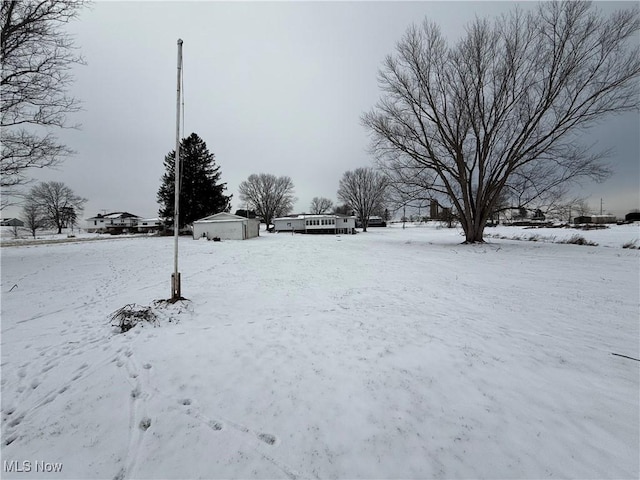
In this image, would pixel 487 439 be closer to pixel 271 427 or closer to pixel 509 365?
pixel 509 365

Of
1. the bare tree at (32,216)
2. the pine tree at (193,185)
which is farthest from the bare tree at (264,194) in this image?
the bare tree at (32,216)


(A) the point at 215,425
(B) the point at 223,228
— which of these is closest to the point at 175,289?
(A) the point at 215,425

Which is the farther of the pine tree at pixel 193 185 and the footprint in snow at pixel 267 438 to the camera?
the pine tree at pixel 193 185

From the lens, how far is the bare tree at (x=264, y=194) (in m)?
62.1

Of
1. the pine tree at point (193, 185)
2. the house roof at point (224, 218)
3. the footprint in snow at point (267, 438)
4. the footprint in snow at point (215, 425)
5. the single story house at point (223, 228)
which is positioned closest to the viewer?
→ the footprint in snow at point (267, 438)

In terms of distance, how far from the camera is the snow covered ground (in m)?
2.09

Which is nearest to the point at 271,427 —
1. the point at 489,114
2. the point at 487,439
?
the point at 487,439

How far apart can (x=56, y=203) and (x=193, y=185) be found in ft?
145

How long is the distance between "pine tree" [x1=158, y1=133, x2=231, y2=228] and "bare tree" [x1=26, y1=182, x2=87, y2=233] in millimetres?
37157

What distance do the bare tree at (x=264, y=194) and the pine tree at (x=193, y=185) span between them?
25.4m

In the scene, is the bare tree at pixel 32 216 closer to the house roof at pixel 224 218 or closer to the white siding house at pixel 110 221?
the white siding house at pixel 110 221

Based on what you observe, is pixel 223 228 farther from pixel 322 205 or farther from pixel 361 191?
pixel 322 205

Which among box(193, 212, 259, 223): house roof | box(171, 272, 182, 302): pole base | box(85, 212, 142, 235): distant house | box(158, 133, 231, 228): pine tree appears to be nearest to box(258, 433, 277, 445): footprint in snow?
box(171, 272, 182, 302): pole base

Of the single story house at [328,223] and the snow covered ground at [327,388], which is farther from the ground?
the single story house at [328,223]
